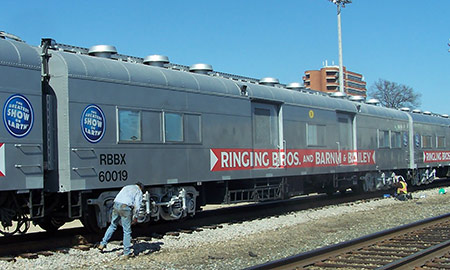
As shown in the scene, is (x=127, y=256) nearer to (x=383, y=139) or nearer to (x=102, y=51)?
(x=102, y=51)

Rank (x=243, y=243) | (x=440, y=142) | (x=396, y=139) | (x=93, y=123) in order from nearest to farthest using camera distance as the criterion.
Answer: (x=93, y=123)
(x=243, y=243)
(x=396, y=139)
(x=440, y=142)

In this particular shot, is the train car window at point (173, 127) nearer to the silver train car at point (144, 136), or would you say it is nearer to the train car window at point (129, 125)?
the silver train car at point (144, 136)

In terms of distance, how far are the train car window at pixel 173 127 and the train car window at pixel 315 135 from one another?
19.7 feet

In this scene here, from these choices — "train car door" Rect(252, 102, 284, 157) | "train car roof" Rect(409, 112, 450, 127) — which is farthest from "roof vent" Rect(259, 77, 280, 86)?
"train car roof" Rect(409, 112, 450, 127)

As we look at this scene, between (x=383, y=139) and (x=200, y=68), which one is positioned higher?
(x=200, y=68)

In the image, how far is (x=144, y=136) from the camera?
Result: 454 inches

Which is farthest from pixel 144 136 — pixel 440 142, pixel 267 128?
pixel 440 142

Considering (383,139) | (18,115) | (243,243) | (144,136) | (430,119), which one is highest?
(430,119)

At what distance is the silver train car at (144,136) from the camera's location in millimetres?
9555

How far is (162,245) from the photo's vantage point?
1063 centimetres

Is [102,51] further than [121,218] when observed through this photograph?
Yes

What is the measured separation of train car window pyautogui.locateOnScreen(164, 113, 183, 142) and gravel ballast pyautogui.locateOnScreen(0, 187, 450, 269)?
2172 mm

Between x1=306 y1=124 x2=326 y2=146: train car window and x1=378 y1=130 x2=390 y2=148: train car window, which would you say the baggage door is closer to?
x1=306 y1=124 x2=326 y2=146: train car window

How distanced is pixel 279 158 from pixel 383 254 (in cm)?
684
